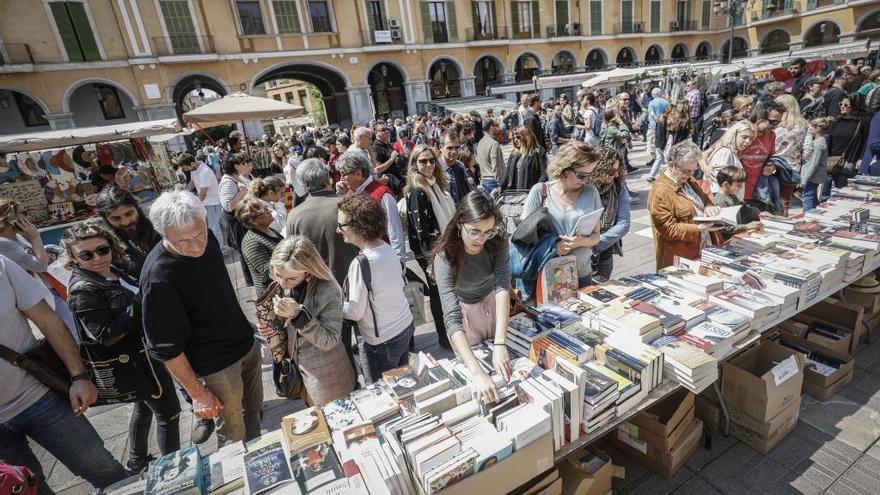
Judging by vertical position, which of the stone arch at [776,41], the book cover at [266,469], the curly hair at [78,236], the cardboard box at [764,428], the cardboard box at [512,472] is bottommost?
the cardboard box at [764,428]

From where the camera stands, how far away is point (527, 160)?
4594 mm

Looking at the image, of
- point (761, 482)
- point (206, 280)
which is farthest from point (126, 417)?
point (761, 482)

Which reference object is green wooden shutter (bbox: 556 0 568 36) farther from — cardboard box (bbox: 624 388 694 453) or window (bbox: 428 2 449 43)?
cardboard box (bbox: 624 388 694 453)

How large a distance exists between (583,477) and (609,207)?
2067 mm

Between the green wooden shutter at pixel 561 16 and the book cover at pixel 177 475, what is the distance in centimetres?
3318

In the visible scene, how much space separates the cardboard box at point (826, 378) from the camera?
265cm

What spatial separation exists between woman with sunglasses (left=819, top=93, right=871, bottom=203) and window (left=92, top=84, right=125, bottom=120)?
25.6 m

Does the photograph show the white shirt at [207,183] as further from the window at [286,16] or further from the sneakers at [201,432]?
the window at [286,16]

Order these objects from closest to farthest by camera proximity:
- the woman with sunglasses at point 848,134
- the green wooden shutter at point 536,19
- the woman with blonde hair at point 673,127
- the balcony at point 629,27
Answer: the woman with sunglasses at point 848,134
the woman with blonde hair at point 673,127
the green wooden shutter at point 536,19
the balcony at point 629,27

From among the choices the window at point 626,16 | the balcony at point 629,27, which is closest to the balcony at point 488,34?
the balcony at point 629,27

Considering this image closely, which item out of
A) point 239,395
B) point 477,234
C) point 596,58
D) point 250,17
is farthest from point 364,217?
point 596,58

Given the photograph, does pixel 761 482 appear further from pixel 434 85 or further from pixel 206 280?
pixel 434 85

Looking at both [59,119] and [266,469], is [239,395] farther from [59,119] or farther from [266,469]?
[59,119]

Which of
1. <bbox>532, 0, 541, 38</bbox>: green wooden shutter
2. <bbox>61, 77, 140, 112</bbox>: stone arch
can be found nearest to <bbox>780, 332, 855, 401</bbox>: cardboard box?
<bbox>61, 77, 140, 112</bbox>: stone arch
